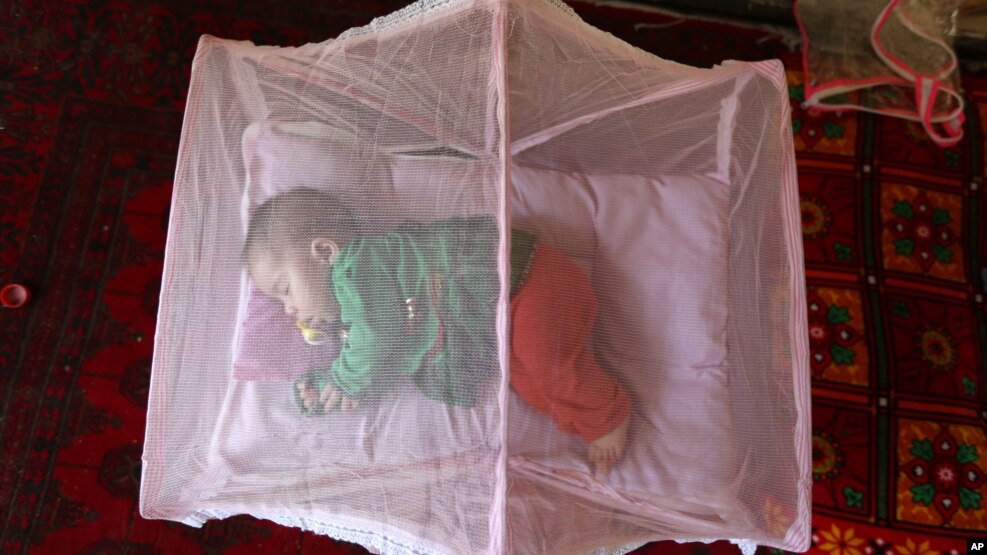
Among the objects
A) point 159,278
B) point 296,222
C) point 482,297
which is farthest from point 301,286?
point 159,278

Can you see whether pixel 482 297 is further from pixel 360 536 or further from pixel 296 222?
pixel 360 536

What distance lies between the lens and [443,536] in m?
0.82

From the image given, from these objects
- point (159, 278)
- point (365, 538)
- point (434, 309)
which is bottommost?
point (365, 538)

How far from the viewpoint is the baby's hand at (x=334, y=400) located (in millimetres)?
832

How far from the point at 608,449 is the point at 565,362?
14 cm

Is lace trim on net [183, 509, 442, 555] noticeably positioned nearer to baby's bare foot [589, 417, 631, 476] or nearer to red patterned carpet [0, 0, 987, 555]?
baby's bare foot [589, 417, 631, 476]

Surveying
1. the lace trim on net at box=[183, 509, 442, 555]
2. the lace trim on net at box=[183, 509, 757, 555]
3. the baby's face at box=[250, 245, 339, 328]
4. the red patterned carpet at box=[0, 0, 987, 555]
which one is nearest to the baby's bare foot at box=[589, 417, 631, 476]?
the lace trim on net at box=[183, 509, 757, 555]

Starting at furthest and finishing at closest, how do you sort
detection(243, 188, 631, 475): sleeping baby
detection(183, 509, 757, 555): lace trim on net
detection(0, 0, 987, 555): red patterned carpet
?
detection(0, 0, 987, 555): red patterned carpet < detection(183, 509, 757, 555): lace trim on net < detection(243, 188, 631, 475): sleeping baby

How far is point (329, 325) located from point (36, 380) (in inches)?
35.6

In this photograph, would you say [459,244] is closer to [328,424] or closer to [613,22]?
[328,424]

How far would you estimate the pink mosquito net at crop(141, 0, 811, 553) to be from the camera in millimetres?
811

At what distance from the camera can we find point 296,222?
87 centimetres

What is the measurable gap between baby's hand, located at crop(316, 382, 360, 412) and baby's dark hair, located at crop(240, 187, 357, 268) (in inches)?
7.1

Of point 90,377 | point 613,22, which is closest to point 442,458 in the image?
point 90,377
